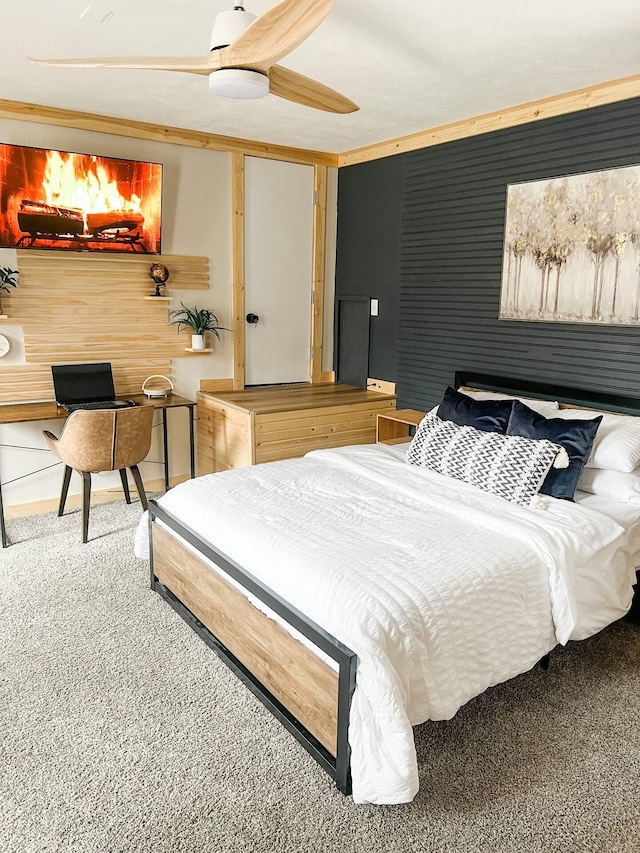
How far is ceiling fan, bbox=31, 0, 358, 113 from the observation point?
1.85m

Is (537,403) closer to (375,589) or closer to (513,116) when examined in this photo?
(513,116)

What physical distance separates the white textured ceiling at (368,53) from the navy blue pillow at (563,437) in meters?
1.68

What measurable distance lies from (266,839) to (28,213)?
3.64 m

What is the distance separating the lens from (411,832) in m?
1.85

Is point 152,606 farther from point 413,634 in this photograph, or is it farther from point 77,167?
point 77,167

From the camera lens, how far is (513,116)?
3.81 m

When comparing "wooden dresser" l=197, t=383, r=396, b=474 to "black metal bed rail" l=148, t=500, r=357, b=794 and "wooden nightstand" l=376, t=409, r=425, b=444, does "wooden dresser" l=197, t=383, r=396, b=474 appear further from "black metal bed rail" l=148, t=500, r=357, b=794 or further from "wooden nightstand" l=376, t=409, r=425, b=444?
"black metal bed rail" l=148, t=500, r=357, b=794

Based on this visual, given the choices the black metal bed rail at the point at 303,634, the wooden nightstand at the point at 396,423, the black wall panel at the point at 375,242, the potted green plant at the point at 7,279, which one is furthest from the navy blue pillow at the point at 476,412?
the potted green plant at the point at 7,279

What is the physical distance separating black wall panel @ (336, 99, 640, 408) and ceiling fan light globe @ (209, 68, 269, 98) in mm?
2082

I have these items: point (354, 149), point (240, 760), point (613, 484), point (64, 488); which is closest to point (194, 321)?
point (64, 488)

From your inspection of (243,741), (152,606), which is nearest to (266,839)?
(243,741)

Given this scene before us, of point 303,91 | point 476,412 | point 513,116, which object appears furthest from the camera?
point 513,116

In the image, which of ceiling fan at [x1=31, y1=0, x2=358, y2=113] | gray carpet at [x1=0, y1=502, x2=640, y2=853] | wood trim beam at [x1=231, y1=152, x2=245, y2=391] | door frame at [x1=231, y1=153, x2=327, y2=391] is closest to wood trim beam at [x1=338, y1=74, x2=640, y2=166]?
door frame at [x1=231, y1=153, x2=327, y2=391]

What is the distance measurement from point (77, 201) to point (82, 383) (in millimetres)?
1159
